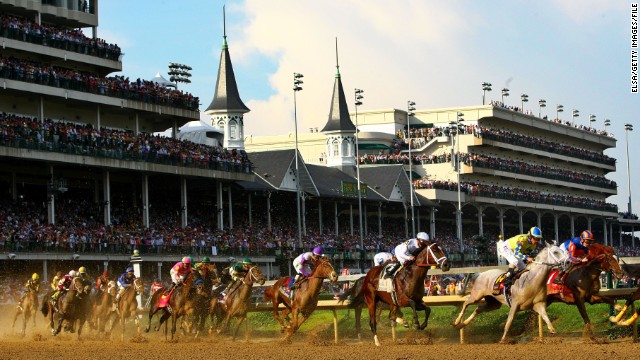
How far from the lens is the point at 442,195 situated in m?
85.8

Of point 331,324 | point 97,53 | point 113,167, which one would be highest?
point 97,53

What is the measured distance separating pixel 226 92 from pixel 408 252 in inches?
1974

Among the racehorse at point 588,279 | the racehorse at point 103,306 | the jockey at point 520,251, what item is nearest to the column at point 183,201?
the racehorse at point 103,306

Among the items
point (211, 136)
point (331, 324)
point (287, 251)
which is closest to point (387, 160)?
point (211, 136)

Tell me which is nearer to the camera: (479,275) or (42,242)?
(479,275)

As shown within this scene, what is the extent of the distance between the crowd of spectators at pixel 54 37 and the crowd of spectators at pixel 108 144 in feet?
11.3

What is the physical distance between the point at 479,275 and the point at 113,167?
30.5 m

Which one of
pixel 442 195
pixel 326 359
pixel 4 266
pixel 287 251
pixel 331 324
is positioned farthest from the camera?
pixel 442 195

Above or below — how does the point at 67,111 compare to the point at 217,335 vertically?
above

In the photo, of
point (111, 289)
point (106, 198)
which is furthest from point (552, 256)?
point (106, 198)

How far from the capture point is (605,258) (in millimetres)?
22422

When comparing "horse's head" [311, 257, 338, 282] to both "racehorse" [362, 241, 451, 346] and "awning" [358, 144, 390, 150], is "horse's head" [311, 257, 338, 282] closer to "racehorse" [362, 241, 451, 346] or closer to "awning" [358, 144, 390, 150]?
"racehorse" [362, 241, 451, 346]

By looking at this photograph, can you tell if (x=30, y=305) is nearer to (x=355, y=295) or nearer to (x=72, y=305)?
(x=72, y=305)

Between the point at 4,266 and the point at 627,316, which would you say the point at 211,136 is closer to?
the point at 4,266
